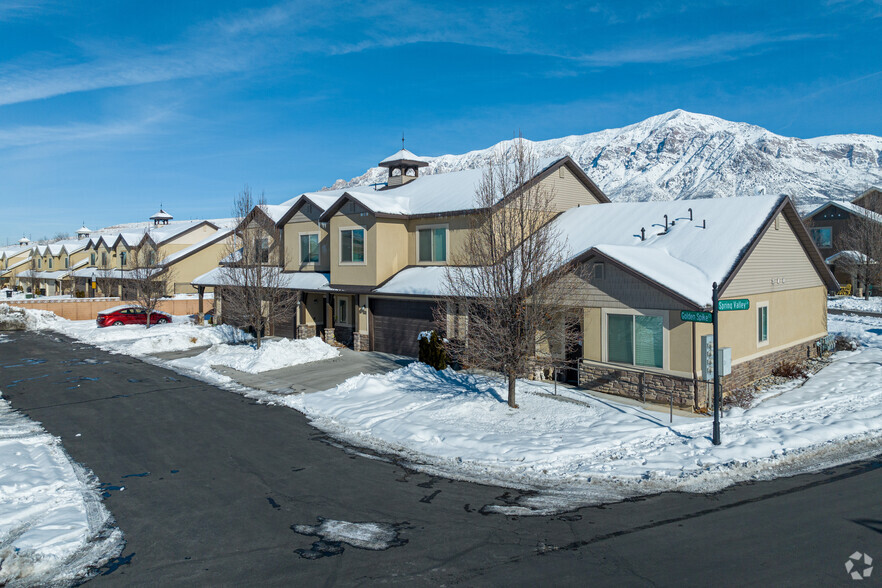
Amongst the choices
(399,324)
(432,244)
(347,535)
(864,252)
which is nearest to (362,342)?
(399,324)

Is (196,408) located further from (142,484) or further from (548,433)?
(548,433)

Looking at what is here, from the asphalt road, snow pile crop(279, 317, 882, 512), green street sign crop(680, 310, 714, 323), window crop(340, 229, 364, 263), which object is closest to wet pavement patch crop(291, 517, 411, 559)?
the asphalt road

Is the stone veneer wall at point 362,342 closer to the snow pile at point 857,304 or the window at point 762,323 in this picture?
the window at point 762,323

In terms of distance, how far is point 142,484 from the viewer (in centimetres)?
1072

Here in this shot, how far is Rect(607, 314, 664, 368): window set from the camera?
16.4 metres

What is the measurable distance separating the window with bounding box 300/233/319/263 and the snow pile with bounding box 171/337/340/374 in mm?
6250

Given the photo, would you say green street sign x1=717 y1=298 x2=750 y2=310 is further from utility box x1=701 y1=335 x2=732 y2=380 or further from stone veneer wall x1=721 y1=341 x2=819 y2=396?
stone veneer wall x1=721 y1=341 x2=819 y2=396

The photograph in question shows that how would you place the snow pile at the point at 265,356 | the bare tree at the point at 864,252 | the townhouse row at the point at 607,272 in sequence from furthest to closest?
the bare tree at the point at 864,252 < the snow pile at the point at 265,356 < the townhouse row at the point at 607,272

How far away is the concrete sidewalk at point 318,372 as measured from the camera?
64.3ft

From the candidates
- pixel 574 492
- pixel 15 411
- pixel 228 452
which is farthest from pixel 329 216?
pixel 574 492

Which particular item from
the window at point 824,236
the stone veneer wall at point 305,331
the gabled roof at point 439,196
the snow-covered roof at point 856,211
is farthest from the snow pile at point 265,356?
the window at point 824,236

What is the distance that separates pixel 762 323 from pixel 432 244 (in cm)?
1275

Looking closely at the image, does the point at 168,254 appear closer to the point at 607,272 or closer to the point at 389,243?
the point at 389,243

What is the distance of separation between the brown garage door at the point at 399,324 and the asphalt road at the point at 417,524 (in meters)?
10.2
